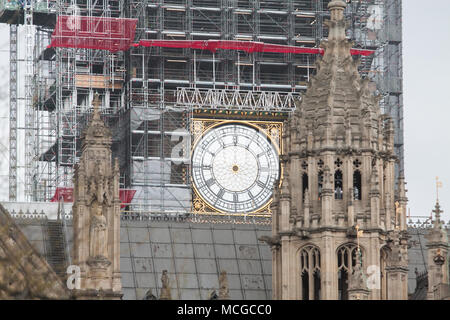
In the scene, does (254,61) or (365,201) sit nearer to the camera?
(365,201)

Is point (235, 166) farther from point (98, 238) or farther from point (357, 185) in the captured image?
point (98, 238)

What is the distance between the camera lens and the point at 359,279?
210ft

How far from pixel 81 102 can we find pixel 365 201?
27585mm

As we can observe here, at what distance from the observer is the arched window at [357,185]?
7125cm

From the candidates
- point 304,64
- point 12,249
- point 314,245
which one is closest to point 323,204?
point 314,245

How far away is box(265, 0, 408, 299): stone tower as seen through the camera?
228 feet

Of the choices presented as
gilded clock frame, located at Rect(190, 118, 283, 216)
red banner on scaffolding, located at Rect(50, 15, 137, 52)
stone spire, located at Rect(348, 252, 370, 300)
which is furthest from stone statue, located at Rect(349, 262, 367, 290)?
red banner on scaffolding, located at Rect(50, 15, 137, 52)

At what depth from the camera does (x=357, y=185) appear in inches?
2817

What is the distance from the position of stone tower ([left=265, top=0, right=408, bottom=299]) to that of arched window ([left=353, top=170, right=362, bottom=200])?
4 cm

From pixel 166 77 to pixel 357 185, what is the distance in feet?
78.5

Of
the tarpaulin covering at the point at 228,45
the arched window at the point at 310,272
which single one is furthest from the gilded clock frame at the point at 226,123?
the arched window at the point at 310,272

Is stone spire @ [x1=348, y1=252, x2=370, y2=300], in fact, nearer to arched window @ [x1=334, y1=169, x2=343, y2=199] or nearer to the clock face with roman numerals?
arched window @ [x1=334, y1=169, x2=343, y2=199]

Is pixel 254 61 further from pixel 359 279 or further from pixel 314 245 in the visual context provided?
pixel 359 279
